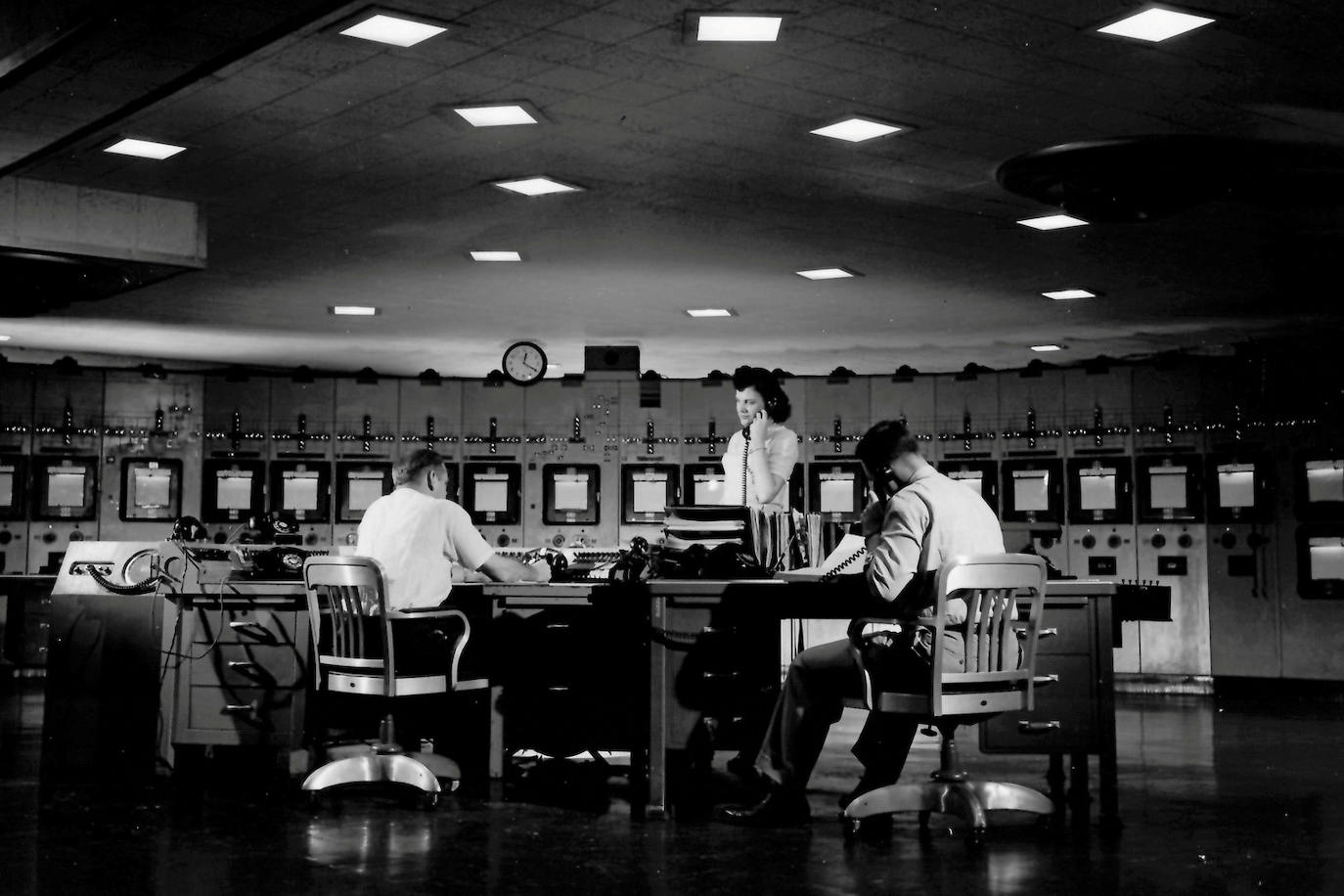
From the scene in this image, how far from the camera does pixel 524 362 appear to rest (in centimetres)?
1176

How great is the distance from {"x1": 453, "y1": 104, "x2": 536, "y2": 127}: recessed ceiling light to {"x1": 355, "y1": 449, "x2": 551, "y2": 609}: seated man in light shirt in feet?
6.18

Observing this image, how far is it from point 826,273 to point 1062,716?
504 cm

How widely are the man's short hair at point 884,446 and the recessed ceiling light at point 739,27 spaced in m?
1.65

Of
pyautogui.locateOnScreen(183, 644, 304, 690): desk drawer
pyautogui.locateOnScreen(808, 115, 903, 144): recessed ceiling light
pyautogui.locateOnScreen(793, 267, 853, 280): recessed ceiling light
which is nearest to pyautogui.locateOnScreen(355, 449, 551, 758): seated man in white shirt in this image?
pyautogui.locateOnScreen(183, 644, 304, 690): desk drawer

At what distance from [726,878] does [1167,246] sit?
6172 millimetres

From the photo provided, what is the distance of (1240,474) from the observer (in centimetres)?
1070

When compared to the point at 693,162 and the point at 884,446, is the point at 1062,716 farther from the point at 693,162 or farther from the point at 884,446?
the point at 693,162

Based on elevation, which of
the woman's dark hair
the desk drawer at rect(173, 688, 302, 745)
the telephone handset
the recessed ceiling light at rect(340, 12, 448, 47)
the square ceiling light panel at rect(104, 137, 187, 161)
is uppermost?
the recessed ceiling light at rect(340, 12, 448, 47)

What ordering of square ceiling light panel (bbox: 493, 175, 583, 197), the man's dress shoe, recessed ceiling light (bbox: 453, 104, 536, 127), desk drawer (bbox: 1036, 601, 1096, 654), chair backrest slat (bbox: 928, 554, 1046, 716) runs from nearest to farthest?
1. chair backrest slat (bbox: 928, 554, 1046, 716)
2. the man's dress shoe
3. desk drawer (bbox: 1036, 601, 1096, 654)
4. recessed ceiling light (bbox: 453, 104, 536, 127)
5. square ceiling light panel (bbox: 493, 175, 583, 197)

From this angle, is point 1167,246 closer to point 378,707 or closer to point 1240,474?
point 1240,474

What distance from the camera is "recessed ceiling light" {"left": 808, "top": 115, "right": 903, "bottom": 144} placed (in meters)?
6.05

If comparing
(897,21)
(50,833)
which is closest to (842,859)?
(50,833)

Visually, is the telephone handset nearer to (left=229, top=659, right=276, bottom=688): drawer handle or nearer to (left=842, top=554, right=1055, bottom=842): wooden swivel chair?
(left=842, top=554, right=1055, bottom=842): wooden swivel chair

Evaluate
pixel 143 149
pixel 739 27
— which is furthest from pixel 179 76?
pixel 739 27
